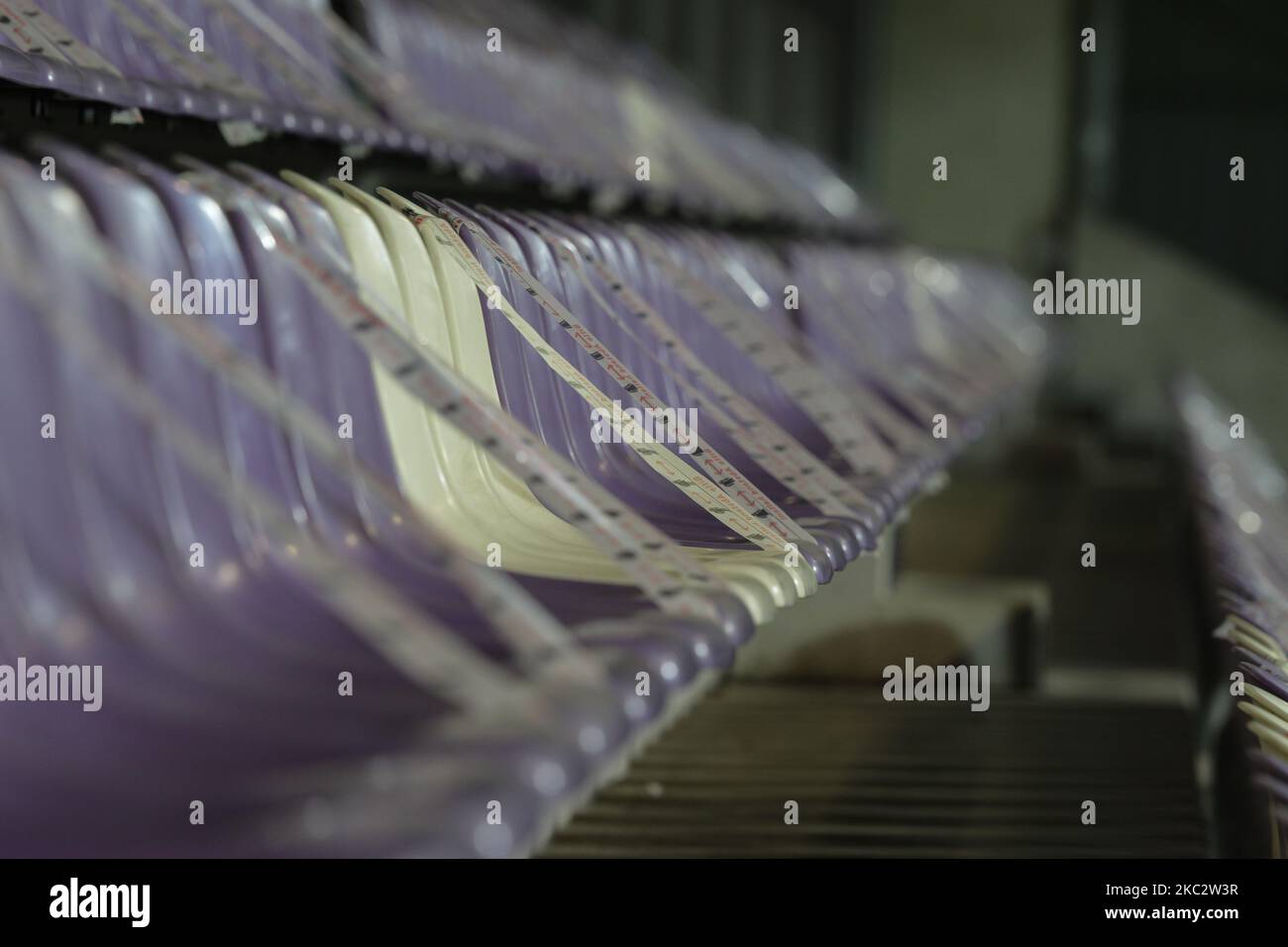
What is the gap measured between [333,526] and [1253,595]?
0.69 metres

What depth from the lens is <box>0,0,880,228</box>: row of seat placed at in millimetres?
1029

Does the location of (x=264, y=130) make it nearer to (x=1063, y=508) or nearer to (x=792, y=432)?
(x=792, y=432)

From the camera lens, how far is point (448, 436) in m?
0.83

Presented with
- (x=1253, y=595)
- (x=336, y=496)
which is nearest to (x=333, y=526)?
(x=336, y=496)

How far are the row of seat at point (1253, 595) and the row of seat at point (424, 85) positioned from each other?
64cm

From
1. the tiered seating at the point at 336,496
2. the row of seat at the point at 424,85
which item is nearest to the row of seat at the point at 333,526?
the tiered seating at the point at 336,496

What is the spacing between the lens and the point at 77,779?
45cm

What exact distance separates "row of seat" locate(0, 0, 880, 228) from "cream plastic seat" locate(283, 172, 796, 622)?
174 millimetres

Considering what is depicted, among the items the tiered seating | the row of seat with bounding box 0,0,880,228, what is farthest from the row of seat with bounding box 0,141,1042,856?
the row of seat with bounding box 0,0,880,228

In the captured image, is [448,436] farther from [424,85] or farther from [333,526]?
[424,85]

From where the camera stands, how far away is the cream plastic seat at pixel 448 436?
30.2 inches

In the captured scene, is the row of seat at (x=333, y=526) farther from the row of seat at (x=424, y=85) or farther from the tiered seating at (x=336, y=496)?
the row of seat at (x=424, y=85)

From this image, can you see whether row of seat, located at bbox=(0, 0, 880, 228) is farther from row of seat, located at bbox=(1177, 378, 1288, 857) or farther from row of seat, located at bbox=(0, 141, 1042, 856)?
row of seat, located at bbox=(1177, 378, 1288, 857)

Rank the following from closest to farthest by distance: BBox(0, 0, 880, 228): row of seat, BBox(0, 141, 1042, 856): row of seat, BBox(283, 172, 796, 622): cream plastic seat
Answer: BBox(0, 141, 1042, 856): row of seat
BBox(283, 172, 796, 622): cream plastic seat
BBox(0, 0, 880, 228): row of seat
